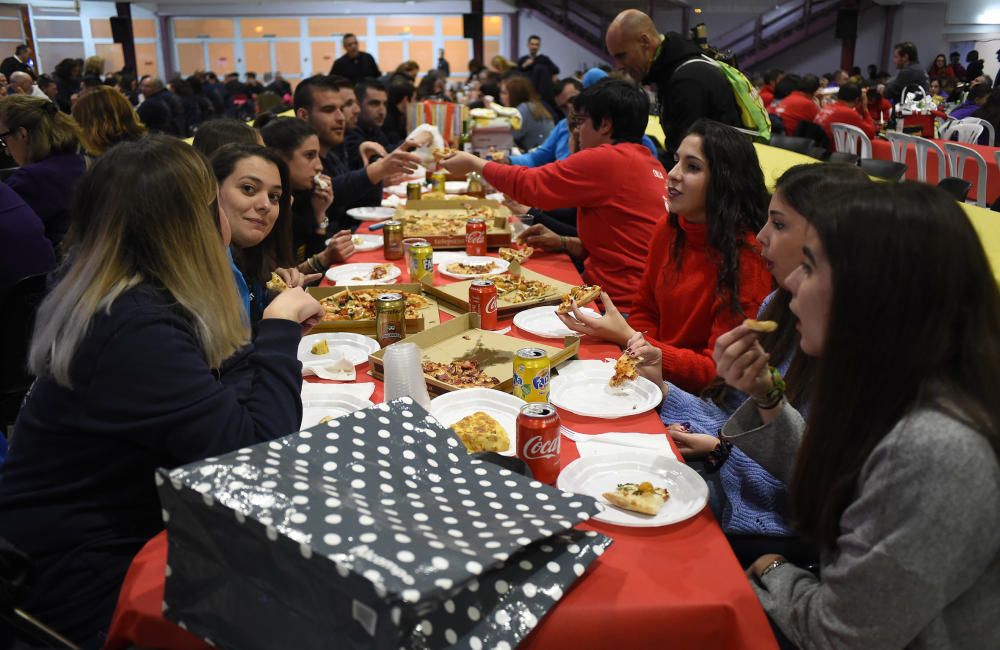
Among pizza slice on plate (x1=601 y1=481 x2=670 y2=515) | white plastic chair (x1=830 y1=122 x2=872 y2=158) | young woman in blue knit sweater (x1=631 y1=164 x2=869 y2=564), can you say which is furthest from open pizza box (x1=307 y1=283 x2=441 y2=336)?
white plastic chair (x1=830 y1=122 x2=872 y2=158)

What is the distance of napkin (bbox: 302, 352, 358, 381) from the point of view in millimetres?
2213

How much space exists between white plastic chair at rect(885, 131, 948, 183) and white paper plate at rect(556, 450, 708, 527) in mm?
5579

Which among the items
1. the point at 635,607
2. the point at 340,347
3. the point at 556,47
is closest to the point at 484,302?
the point at 340,347

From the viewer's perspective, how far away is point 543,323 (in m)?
2.69

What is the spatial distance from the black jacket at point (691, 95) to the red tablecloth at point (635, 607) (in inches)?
143

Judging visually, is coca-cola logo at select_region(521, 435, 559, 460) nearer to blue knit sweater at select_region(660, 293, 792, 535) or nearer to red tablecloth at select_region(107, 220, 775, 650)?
red tablecloth at select_region(107, 220, 775, 650)

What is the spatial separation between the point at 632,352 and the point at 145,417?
4.46ft

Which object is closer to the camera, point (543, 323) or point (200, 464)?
point (200, 464)

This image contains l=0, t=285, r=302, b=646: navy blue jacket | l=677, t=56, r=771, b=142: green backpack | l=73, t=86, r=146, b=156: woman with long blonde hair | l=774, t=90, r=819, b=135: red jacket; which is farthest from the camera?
l=774, t=90, r=819, b=135: red jacket

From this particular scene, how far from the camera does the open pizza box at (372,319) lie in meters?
2.53

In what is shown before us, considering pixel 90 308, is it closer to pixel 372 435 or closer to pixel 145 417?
pixel 145 417

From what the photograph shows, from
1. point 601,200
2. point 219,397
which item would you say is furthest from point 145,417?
point 601,200

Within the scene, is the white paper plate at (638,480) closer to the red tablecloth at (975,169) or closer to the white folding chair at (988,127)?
the red tablecloth at (975,169)

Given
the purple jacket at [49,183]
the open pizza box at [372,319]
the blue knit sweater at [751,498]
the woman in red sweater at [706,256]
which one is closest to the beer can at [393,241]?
the open pizza box at [372,319]
